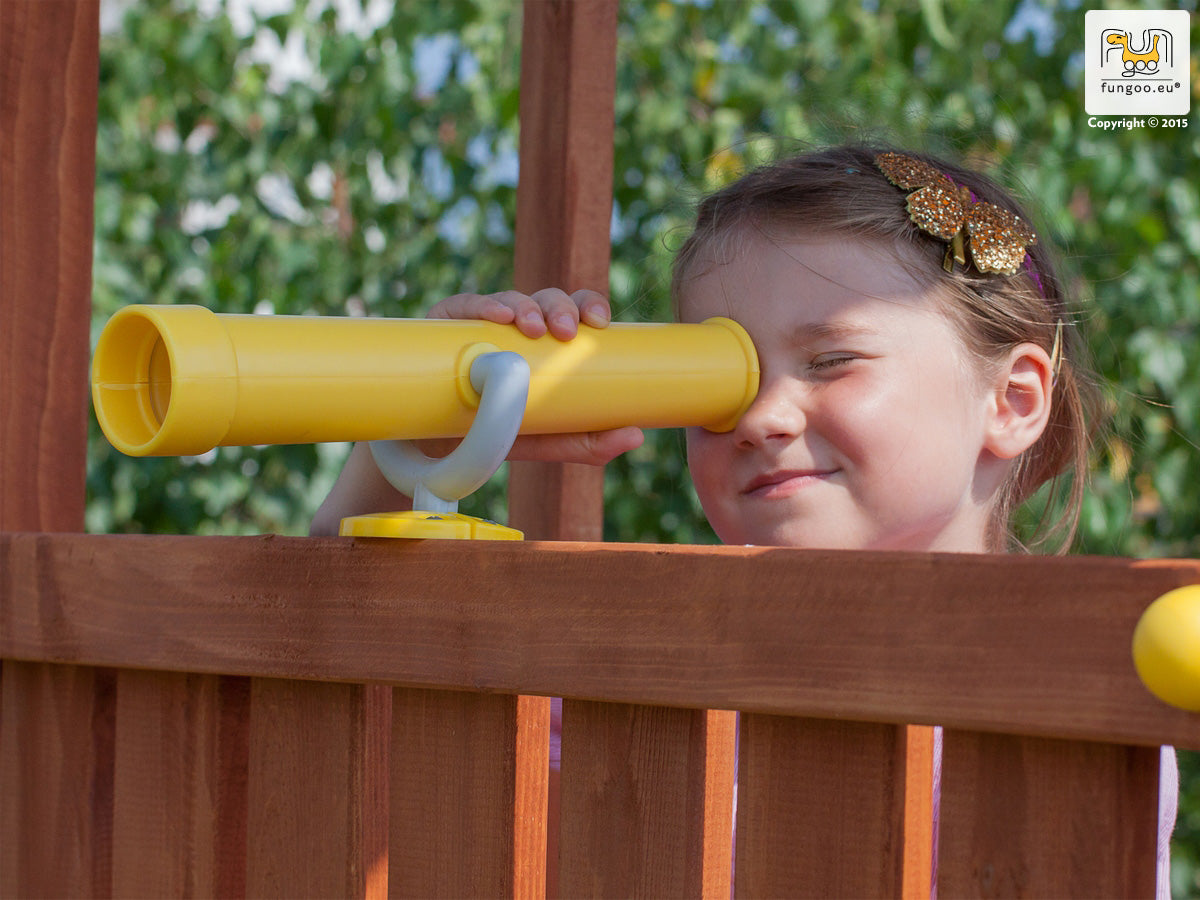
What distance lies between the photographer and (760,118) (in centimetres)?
320

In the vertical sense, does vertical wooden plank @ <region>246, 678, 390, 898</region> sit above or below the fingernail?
below

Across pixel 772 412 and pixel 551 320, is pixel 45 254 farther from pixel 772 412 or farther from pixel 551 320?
pixel 772 412

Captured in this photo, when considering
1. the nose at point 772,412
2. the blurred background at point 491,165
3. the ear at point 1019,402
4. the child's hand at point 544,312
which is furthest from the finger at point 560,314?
the blurred background at point 491,165

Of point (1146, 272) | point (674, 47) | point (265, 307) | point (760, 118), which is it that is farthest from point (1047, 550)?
point (265, 307)

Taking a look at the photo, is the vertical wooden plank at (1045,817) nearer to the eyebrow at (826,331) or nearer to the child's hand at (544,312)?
the child's hand at (544,312)

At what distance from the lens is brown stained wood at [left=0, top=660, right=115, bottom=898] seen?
1.02 meters

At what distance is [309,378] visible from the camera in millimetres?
779

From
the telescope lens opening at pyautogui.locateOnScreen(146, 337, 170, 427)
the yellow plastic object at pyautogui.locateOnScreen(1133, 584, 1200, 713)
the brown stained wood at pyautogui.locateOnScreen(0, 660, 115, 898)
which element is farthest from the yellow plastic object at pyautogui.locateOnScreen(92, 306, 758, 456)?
Result: the yellow plastic object at pyautogui.locateOnScreen(1133, 584, 1200, 713)

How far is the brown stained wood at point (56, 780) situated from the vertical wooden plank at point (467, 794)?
311mm

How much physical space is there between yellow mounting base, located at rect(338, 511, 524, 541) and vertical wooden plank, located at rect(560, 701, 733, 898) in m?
0.14

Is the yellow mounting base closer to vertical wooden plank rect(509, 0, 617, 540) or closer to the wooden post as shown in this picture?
the wooden post

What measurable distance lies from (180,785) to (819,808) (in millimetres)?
504

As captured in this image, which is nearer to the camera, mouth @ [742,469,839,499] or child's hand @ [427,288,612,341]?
child's hand @ [427,288,612,341]

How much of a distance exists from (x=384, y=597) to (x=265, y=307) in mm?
2616
